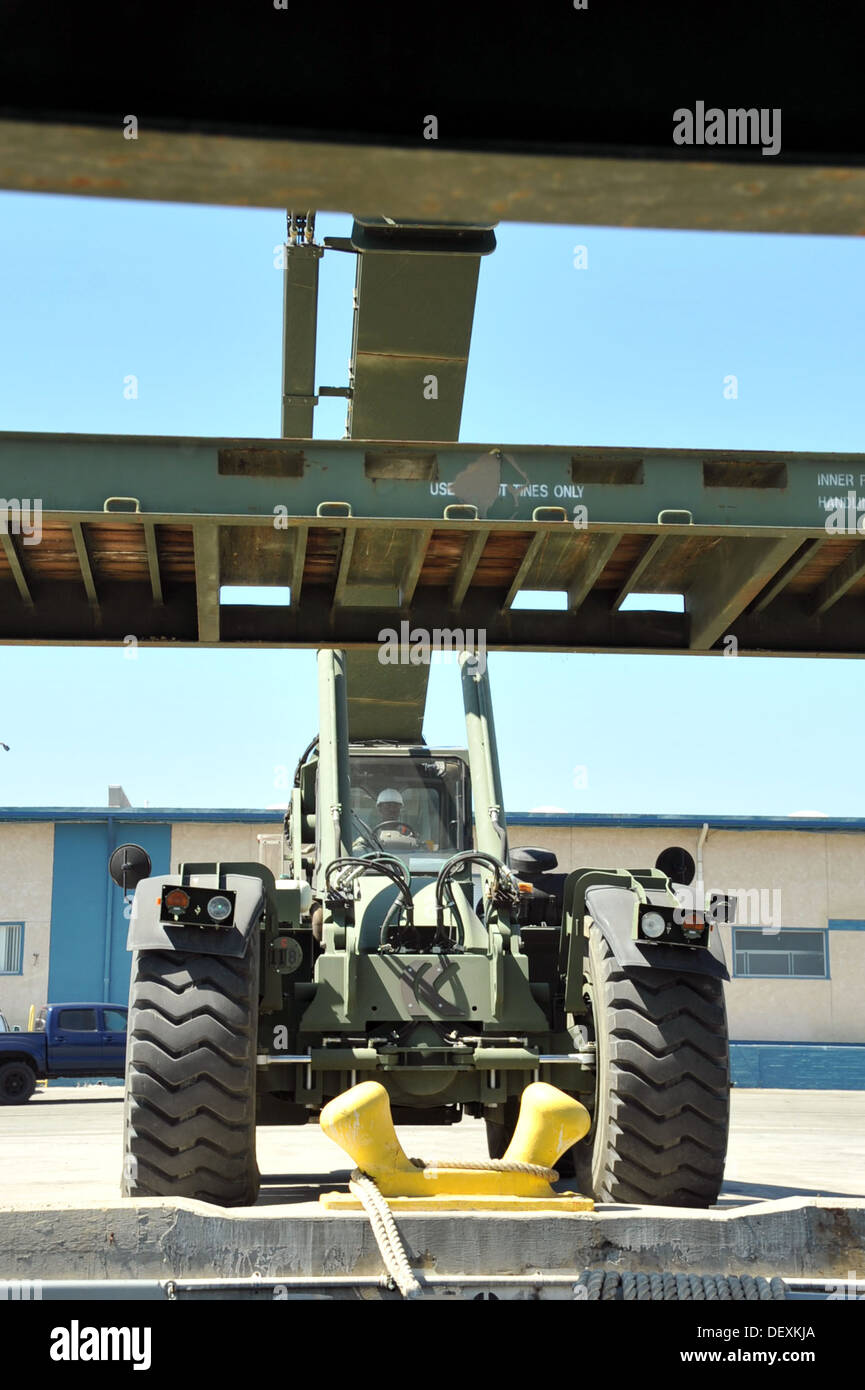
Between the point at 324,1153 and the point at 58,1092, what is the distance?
16375 mm

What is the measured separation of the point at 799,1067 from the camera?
31938 mm

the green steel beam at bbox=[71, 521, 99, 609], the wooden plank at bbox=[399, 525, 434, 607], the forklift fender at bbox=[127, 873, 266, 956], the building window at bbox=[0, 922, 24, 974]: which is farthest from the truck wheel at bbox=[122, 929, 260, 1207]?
the building window at bbox=[0, 922, 24, 974]

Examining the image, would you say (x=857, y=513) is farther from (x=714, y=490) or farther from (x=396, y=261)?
(x=396, y=261)

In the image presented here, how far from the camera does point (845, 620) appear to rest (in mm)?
7090

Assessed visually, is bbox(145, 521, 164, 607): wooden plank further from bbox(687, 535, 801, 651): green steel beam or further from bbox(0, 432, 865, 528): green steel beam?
bbox(687, 535, 801, 651): green steel beam

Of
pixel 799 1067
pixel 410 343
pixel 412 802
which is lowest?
pixel 799 1067

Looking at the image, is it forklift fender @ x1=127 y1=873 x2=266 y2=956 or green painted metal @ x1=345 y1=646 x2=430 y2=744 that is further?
green painted metal @ x1=345 y1=646 x2=430 y2=744

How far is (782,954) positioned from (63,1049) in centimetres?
1842

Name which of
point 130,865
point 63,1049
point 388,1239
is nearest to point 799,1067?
point 63,1049

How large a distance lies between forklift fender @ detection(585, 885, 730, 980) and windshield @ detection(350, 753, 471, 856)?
2.27 meters

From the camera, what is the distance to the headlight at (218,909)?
6836 mm

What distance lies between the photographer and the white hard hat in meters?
9.61

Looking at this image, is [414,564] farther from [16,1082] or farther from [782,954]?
[782,954]
